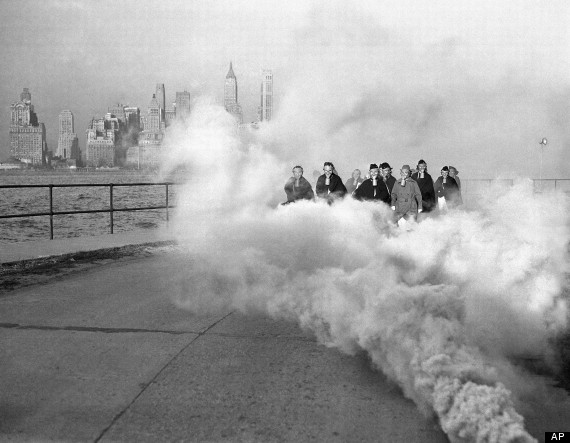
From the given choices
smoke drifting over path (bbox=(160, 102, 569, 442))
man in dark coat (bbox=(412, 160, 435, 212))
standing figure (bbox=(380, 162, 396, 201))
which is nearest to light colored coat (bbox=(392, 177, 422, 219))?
standing figure (bbox=(380, 162, 396, 201))

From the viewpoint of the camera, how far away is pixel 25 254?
38.6 ft

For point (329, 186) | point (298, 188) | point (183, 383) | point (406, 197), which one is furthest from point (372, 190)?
point (183, 383)

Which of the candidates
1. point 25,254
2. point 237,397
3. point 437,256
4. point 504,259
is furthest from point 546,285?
point 25,254

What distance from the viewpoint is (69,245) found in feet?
43.5

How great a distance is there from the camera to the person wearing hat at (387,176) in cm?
1023

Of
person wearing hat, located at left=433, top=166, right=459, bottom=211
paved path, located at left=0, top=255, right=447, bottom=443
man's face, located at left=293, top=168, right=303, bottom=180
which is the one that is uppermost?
man's face, located at left=293, top=168, right=303, bottom=180

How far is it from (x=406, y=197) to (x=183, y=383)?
7.08m

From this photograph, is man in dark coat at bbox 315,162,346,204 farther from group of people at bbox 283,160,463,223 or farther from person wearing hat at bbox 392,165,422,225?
person wearing hat at bbox 392,165,422,225

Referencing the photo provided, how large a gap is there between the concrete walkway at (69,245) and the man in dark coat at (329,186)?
209 inches

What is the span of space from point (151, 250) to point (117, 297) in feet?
17.9

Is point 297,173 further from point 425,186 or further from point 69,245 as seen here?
point 69,245

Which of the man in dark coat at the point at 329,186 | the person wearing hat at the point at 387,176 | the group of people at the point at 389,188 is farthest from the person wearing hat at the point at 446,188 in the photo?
the man in dark coat at the point at 329,186

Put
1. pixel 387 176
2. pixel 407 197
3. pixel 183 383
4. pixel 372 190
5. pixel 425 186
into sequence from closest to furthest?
pixel 183 383 → pixel 372 190 → pixel 407 197 → pixel 387 176 → pixel 425 186

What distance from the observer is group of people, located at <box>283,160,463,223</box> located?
345 inches
